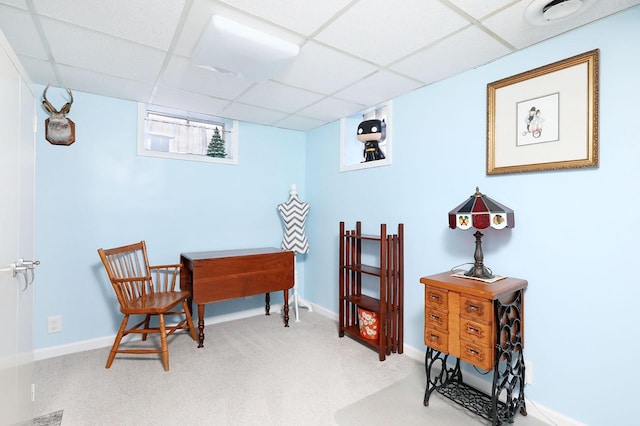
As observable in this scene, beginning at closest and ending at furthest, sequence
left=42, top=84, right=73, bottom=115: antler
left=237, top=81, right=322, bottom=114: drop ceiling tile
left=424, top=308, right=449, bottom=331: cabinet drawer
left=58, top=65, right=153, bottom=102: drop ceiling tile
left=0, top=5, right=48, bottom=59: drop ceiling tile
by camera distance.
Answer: left=0, top=5, right=48, bottom=59: drop ceiling tile, left=424, top=308, right=449, bottom=331: cabinet drawer, left=58, top=65, right=153, bottom=102: drop ceiling tile, left=42, top=84, right=73, bottom=115: antler, left=237, top=81, right=322, bottom=114: drop ceiling tile

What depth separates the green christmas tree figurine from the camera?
3.20 metres

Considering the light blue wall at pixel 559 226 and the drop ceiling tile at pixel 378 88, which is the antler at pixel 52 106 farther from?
the light blue wall at pixel 559 226

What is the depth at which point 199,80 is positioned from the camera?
2.29 m

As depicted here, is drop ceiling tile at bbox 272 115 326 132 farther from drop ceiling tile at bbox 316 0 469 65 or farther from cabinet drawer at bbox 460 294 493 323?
cabinet drawer at bbox 460 294 493 323

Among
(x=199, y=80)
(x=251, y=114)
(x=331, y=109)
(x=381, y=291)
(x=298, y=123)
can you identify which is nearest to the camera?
(x=199, y=80)

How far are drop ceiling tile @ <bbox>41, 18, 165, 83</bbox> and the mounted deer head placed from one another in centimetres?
51

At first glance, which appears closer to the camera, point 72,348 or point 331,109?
point 72,348

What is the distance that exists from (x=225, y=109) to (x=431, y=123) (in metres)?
1.88

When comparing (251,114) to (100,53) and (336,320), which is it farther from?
(336,320)

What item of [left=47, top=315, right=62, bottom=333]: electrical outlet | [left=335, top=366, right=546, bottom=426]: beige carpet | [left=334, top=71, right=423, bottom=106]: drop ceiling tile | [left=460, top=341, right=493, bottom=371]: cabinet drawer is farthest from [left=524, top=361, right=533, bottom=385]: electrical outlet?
[left=47, top=315, right=62, bottom=333]: electrical outlet

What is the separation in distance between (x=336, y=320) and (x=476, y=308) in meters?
1.87

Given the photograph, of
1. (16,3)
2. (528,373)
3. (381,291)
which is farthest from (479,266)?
(16,3)

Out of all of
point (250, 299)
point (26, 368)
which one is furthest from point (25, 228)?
point (250, 299)

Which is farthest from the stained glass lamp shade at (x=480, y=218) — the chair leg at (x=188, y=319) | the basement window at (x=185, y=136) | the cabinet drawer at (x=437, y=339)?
the basement window at (x=185, y=136)
